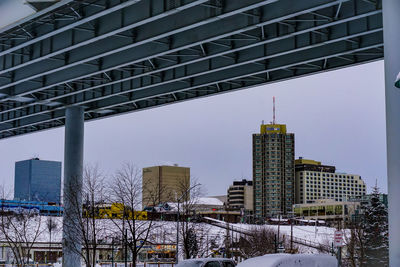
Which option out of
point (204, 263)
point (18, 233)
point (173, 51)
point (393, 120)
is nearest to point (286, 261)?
point (393, 120)

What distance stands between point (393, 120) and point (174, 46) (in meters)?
16.8

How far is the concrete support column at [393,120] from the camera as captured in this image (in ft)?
Result: 40.3

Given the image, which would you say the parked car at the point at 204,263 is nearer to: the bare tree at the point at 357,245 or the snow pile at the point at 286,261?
the snow pile at the point at 286,261

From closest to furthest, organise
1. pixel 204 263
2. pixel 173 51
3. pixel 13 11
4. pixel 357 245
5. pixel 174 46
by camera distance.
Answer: pixel 13 11, pixel 204 263, pixel 174 46, pixel 173 51, pixel 357 245

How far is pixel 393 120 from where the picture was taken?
12570 mm

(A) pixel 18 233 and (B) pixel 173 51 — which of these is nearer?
(B) pixel 173 51

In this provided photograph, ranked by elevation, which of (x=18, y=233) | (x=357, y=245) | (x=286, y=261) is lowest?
(x=357, y=245)

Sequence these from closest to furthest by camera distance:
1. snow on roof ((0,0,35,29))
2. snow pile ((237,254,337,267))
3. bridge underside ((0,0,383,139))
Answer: snow pile ((237,254,337,267)) < snow on roof ((0,0,35,29)) < bridge underside ((0,0,383,139))

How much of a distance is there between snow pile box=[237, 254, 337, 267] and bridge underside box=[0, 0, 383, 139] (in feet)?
31.4

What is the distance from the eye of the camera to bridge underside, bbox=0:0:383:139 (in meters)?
23.8

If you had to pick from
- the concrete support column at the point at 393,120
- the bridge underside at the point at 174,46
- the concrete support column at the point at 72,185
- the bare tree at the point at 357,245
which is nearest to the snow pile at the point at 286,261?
the concrete support column at the point at 393,120

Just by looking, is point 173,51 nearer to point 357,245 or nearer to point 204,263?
point 204,263

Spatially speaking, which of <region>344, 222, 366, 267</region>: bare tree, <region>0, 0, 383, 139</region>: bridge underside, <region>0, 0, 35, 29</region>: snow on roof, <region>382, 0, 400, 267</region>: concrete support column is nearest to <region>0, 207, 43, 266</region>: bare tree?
<region>0, 0, 383, 139</region>: bridge underside

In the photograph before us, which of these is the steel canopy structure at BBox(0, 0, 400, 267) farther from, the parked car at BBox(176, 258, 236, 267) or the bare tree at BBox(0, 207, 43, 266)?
the parked car at BBox(176, 258, 236, 267)
